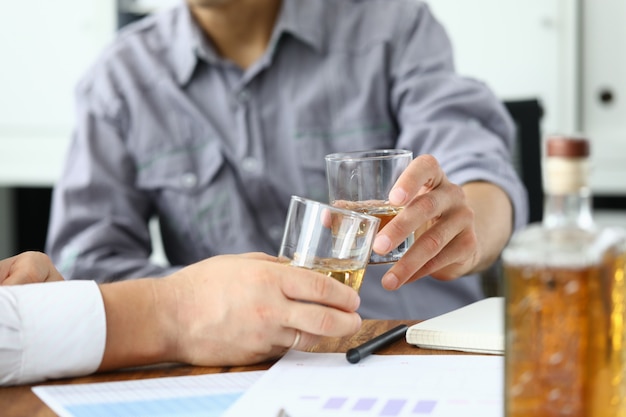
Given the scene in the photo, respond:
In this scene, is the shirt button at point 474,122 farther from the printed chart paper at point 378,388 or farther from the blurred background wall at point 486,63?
the blurred background wall at point 486,63

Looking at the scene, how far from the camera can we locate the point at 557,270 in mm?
498

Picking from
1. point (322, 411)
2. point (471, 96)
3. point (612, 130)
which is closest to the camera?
point (322, 411)

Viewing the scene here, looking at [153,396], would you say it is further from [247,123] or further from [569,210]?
[247,123]

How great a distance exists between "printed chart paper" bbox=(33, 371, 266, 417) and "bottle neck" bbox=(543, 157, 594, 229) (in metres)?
0.33

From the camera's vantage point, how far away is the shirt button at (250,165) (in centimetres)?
162

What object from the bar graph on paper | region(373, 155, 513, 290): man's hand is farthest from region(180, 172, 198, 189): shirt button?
the bar graph on paper

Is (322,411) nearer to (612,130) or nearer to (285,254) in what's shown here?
(285,254)

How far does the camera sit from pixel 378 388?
2.47ft

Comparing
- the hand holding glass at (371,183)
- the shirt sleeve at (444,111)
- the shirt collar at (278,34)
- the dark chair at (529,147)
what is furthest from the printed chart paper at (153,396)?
the dark chair at (529,147)

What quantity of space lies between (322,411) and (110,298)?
0.26 m

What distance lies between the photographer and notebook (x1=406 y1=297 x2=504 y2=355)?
0.86m

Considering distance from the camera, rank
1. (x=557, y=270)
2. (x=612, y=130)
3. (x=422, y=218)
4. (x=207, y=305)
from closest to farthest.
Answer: (x=557, y=270), (x=207, y=305), (x=422, y=218), (x=612, y=130)

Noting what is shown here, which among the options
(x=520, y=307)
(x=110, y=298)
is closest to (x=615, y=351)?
(x=520, y=307)

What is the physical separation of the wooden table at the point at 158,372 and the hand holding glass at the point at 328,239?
3.6 inches
